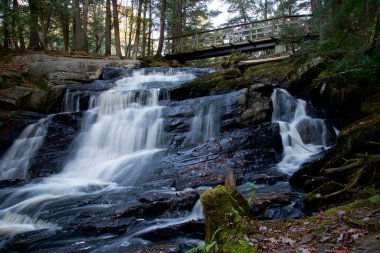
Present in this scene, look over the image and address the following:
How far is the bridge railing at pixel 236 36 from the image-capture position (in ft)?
70.2

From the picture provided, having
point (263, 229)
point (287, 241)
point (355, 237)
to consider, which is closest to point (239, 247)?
point (287, 241)

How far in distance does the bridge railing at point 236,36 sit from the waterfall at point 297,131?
28.4 feet

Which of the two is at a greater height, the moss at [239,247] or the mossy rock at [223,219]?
the mossy rock at [223,219]

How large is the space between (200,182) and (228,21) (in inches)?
1215

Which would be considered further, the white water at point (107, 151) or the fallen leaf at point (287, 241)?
the white water at point (107, 151)

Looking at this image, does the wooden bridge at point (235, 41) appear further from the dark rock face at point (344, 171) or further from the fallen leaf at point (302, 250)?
the fallen leaf at point (302, 250)

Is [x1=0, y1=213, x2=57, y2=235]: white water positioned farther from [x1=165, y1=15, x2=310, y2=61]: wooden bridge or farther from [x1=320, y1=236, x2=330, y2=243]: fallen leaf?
[x1=165, y1=15, x2=310, y2=61]: wooden bridge

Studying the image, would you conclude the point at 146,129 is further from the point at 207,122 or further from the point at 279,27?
the point at 279,27

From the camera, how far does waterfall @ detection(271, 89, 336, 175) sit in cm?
1030

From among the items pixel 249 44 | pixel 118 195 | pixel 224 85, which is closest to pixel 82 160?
pixel 118 195

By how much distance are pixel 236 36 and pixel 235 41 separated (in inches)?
22.9

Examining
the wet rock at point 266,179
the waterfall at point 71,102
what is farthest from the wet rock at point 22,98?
the wet rock at point 266,179

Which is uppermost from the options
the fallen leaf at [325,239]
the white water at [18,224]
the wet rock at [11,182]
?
the fallen leaf at [325,239]

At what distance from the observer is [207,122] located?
477 inches
